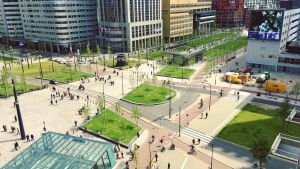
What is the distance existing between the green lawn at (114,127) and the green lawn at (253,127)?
18204mm

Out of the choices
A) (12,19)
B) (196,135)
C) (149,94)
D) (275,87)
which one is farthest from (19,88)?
(12,19)

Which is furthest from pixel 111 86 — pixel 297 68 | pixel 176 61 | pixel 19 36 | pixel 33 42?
pixel 19 36

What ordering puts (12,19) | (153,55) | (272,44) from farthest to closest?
(12,19) → (153,55) → (272,44)

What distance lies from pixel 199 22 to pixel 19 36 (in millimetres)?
118602

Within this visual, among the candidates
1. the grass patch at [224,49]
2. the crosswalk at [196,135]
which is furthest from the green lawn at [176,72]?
the crosswalk at [196,135]

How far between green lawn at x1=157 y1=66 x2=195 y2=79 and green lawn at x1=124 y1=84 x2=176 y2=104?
49.9 ft

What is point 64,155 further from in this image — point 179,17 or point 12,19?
point 12,19

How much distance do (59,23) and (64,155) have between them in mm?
116543

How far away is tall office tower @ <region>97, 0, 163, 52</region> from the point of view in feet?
472

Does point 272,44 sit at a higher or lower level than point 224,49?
higher

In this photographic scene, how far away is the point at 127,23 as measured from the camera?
143625 millimetres

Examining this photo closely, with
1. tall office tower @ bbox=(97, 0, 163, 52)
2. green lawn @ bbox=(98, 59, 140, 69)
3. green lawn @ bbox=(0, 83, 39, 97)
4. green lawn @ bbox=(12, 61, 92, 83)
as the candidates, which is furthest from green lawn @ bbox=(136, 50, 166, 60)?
green lawn @ bbox=(0, 83, 39, 97)

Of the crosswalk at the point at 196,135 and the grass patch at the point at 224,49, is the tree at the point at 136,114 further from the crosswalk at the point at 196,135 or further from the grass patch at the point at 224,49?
the grass patch at the point at 224,49

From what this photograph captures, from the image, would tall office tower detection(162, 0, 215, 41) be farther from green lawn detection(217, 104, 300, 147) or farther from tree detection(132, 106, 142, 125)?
tree detection(132, 106, 142, 125)
